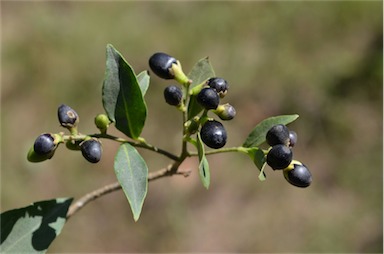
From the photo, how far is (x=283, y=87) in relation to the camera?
4.03 metres

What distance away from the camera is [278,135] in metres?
1.23

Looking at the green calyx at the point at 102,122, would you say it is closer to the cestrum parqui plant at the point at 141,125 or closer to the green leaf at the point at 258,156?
the cestrum parqui plant at the point at 141,125

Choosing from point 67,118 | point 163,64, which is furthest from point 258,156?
point 67,118

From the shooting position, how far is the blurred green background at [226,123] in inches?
141

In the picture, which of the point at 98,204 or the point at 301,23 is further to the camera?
the point at 301,23

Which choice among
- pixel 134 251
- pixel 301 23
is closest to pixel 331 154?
pixel 301 23

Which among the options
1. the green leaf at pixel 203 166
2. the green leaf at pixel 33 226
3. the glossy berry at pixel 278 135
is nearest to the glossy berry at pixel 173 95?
the green leaf at pixel 203 166

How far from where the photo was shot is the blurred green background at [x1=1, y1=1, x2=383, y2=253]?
3.59 metres

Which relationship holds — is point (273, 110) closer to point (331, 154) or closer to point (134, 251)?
point (331, 154)

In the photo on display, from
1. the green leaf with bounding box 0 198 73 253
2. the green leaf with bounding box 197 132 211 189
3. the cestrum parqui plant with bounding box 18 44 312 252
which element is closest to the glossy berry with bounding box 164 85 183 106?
the cestrum parqui plant with bounding box 18 44 312 252

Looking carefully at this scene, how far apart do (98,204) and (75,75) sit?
1020mm

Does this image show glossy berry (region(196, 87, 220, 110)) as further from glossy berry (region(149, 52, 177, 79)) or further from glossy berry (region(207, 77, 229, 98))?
glossy berry (region(149, 52, 177, 79))

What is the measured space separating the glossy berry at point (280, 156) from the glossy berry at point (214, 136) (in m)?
0.11

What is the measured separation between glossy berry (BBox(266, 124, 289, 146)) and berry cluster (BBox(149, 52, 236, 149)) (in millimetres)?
117
